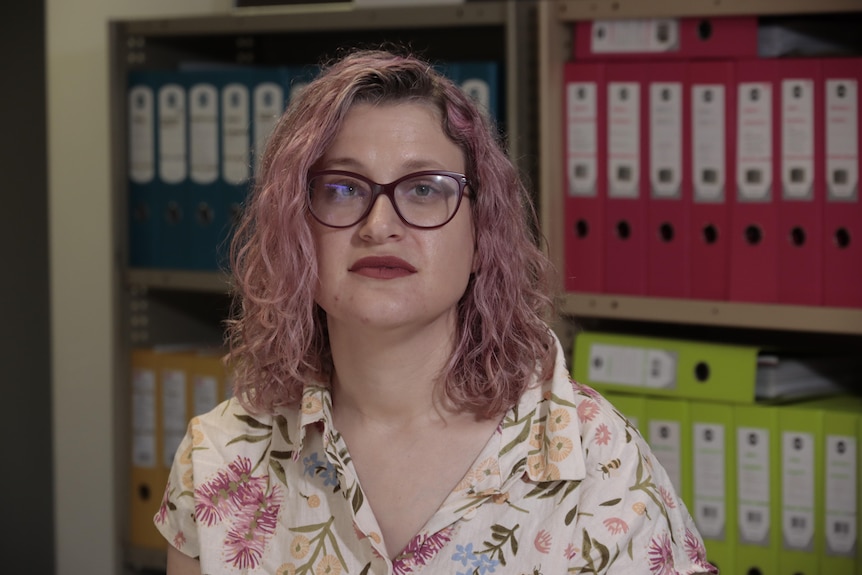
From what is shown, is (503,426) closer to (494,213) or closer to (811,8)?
(494,213)

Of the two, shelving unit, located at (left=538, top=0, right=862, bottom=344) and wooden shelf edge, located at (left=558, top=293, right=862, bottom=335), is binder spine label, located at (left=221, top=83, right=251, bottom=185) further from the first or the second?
wooden shelf edge, located at (left=558, top=293, right=862, bottom=335)

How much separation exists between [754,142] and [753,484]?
0.56 meters

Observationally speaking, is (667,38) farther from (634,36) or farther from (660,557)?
(660,557)

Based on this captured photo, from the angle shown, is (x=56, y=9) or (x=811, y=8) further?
(x=56, y=9)

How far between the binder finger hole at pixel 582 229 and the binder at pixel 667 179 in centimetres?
11

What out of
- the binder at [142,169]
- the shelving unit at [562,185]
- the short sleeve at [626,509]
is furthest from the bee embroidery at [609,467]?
the binder at [142,169]

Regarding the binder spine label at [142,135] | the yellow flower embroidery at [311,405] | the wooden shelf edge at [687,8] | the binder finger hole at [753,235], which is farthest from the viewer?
the binder spine label at [142,135]

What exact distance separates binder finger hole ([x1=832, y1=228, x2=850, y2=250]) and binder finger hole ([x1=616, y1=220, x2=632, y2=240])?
13.4 inches

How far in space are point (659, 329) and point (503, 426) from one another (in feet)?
3.99

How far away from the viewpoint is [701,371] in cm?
202

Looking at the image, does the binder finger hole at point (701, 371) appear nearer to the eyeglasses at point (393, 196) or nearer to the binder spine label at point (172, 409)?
the eyeglasses at point (393, 196)

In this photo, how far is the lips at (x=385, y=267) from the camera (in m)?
1.13

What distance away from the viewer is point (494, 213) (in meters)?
1.21

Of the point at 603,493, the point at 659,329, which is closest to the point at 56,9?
the point at 659,329
